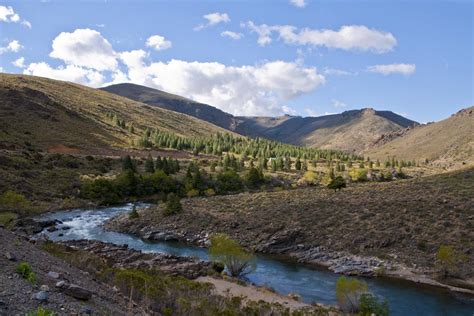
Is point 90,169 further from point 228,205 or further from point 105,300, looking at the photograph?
point 105,300

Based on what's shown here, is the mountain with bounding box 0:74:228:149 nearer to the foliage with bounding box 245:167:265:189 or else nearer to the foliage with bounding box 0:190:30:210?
the foliage with bounding box 0:190:30:210

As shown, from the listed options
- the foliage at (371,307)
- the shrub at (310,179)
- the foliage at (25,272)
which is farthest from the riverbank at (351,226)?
the shrub at (310,179)

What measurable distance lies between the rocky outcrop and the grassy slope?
13436mm

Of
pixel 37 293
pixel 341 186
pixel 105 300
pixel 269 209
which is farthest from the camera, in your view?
pixel 341 186

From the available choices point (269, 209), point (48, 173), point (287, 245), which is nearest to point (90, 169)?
point (48, 173)

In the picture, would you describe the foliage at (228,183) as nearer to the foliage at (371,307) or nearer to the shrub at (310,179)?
the shrub at (310,179)

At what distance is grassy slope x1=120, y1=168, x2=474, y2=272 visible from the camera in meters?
51.0

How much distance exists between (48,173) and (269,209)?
51.1 metres

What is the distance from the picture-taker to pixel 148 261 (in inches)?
1726

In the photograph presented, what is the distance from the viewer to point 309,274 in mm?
45031

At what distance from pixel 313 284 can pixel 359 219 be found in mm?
19302

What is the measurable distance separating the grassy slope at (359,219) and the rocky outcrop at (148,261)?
13436mm

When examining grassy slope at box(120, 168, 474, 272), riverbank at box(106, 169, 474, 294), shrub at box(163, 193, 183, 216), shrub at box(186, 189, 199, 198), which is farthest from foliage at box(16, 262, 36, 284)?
shrub at box(186, 189, 199, 198)

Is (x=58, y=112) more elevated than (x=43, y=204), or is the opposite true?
(x=58, y=112)
